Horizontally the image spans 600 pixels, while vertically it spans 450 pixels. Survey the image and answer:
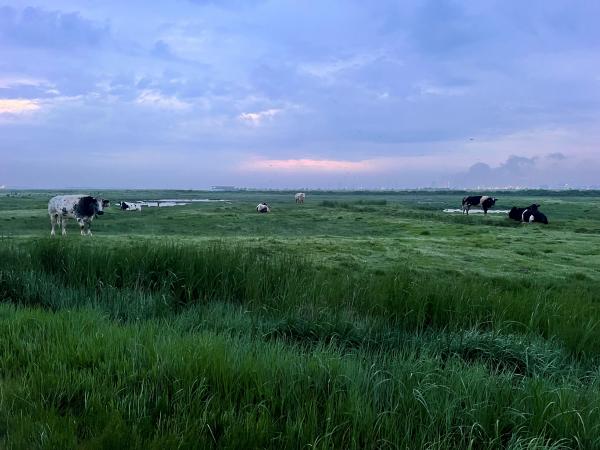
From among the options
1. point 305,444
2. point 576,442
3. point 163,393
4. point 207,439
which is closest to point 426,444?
point 305,444

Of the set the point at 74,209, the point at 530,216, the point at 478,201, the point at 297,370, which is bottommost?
the point at 297,370

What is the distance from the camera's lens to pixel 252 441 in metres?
3.43

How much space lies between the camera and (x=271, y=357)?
473 cm

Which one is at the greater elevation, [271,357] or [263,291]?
[271,357]

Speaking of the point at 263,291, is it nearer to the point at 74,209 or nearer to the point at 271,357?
the point at 271,357

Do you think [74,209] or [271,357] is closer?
[271,357]

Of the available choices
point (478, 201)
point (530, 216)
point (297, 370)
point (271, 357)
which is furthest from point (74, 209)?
point (478, 201)

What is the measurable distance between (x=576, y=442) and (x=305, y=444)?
7.14 ft

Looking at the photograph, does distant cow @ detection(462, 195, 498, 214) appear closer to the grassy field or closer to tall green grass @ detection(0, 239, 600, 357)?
the grassy field

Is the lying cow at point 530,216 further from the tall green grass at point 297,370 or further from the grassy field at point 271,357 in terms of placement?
the tall green grass at point 297,370

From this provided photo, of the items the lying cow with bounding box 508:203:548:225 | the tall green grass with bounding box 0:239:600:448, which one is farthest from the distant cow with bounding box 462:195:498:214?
the tall green grass with bounding box 0:239:600:448

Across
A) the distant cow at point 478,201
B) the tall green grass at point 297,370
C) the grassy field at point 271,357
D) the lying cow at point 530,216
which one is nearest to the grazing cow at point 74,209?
the grassy field at point 271,357

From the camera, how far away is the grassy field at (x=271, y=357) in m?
3.60

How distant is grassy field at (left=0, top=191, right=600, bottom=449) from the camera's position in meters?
3.60
